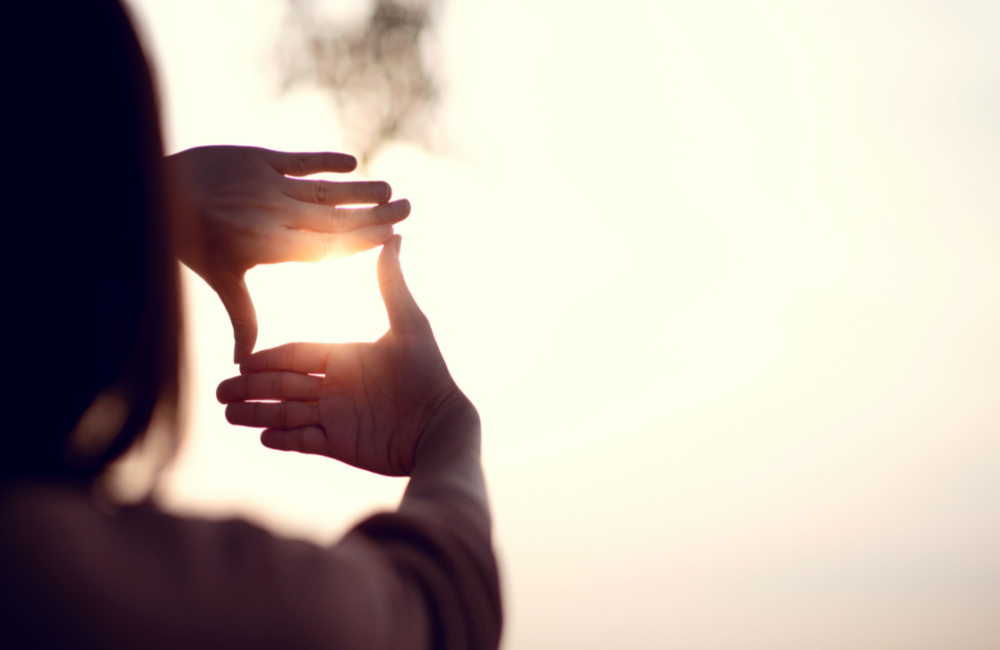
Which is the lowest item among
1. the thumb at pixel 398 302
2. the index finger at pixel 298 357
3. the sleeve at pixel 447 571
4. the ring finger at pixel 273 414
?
the sleeve at pixel 447 571

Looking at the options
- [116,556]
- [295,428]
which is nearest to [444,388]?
[295,428]

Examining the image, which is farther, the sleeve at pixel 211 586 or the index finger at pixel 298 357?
the index finger at pixel 298 357

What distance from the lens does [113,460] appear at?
1.14 m

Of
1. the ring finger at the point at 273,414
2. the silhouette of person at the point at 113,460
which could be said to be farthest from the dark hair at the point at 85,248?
the ring finger at the point at 273,414

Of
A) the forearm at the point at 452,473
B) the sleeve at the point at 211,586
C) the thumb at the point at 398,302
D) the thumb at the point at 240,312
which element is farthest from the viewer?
the thumb at the point at 240,312

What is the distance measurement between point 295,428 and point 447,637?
4.70 feet

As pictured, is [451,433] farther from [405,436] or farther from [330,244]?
[330,244]

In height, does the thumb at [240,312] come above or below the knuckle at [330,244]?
below

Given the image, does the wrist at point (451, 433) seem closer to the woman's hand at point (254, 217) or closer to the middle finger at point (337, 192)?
the woman's hand at point (254, 217)

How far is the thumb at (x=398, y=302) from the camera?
229 cm

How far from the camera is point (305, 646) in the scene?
37.7 inches

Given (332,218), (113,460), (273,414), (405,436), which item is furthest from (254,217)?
(113,460)

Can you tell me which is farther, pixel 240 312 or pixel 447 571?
pixel 240 312

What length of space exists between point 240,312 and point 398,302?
797 millimetres
